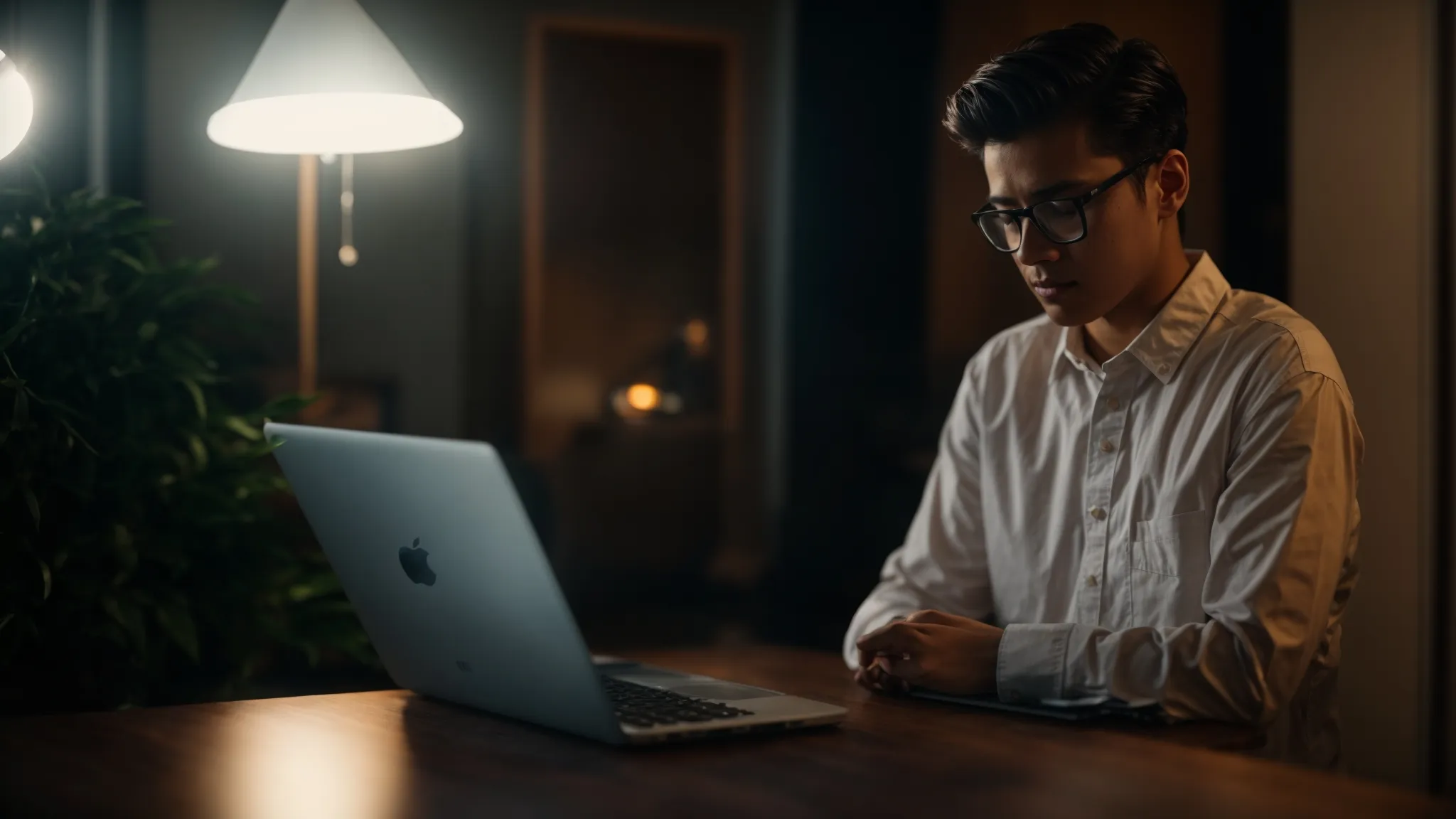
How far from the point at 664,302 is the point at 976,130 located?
6.15ft

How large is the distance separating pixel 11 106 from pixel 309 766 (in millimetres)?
1205

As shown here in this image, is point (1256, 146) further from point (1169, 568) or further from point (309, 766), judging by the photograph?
point (309, 766)

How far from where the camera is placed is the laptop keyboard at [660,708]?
1109 millimetres

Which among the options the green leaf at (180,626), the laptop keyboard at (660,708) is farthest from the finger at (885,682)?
the green leaf at (180,626)

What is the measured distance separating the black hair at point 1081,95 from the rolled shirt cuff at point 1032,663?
567mm

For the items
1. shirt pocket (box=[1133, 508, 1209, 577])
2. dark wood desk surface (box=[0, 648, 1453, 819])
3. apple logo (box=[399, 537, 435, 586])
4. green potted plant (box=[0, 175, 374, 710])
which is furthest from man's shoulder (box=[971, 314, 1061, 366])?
green potted plant (box=[0, 175, 374, 710])

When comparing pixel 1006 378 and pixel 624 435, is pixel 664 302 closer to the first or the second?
pixel 624 435

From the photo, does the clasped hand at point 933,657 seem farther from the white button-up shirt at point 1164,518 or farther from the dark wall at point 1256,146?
the dark wall at point 1256,146

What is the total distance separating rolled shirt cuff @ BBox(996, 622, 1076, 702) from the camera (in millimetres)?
1306

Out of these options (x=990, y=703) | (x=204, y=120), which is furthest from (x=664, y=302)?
(x=990, y=703)

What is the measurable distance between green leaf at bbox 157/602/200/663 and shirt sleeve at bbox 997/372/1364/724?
4.39 feet

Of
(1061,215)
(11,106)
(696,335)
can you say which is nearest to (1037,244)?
(1061,215)

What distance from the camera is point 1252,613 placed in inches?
51.7

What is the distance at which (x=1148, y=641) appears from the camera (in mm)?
1305
